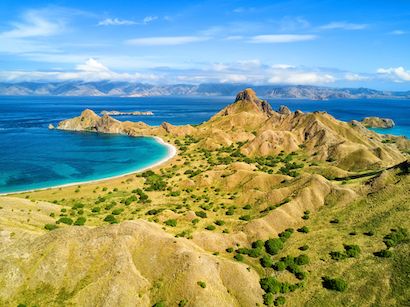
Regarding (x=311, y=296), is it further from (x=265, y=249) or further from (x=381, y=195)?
(x=381, y=195)

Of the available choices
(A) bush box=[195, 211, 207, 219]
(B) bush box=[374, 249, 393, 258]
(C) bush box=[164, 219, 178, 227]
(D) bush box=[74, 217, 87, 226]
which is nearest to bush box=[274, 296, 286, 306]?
(B) bush box=[374, 249, 393, 258]

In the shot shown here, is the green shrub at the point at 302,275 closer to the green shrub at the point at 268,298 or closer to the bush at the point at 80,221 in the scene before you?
the green shrub at the point at 268,298

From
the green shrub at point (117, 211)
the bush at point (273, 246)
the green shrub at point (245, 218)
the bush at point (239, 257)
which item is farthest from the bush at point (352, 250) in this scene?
the green shrub at point (117, 211)

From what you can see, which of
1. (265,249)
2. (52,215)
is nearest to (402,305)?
(265,249)

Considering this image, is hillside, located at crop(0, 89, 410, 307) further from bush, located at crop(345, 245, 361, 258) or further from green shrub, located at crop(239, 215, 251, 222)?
green shrub, located at crop(239, 215, 251, 222)

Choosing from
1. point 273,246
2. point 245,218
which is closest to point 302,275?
point 273,246

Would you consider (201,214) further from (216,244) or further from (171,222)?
(216,244)
